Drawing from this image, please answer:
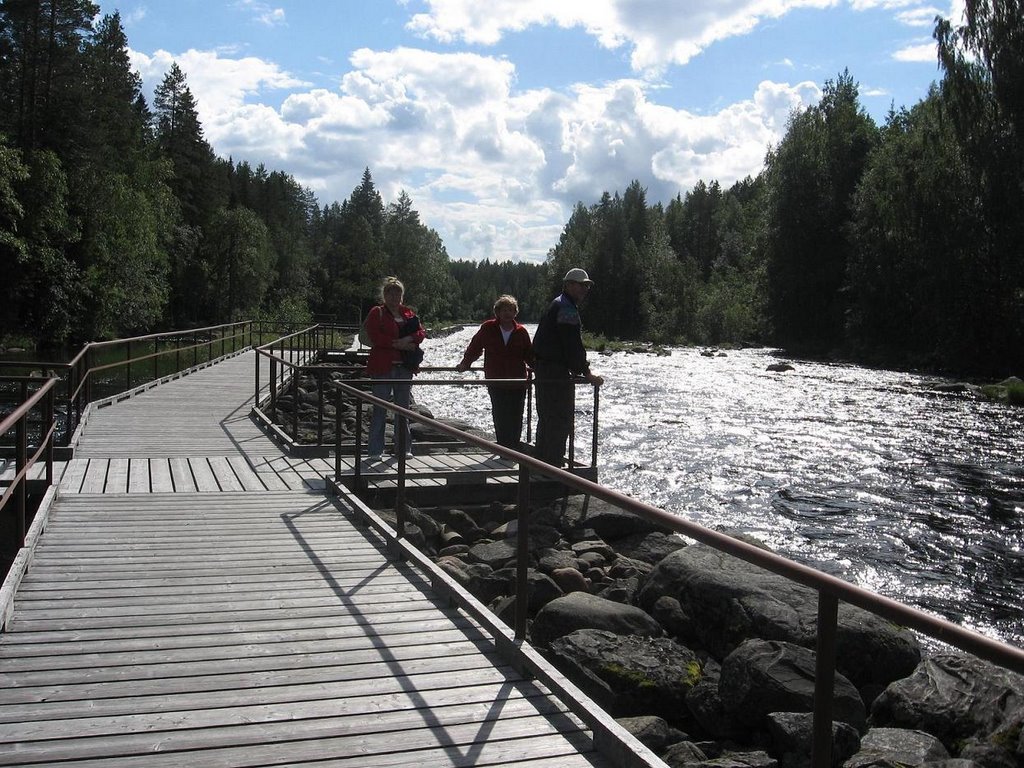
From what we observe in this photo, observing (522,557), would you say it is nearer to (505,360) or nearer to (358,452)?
(358,452)

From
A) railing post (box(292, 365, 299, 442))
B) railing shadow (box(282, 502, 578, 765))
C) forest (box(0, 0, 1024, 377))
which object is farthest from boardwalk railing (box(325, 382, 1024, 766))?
forest (box(0, 0, 1024, 377))

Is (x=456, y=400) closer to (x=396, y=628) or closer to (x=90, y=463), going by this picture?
(x=90, y=463)

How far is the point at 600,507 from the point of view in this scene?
9.34m

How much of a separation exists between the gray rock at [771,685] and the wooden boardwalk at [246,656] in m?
1.33

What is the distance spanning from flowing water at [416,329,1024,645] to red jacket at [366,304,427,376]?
5.10 meters

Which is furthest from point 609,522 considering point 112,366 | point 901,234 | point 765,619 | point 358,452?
point 901,234

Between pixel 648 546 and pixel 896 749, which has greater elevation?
pixel 896 749

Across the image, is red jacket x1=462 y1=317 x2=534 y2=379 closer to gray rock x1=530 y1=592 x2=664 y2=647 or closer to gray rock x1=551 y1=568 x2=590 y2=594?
gray rock x1=551 y1=568 x2=590 y2=594

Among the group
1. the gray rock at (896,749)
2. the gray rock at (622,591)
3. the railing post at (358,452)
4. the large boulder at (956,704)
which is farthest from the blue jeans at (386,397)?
the gray rock at (896,749)

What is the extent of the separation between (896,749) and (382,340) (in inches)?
258

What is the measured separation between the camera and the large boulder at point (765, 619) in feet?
19.2

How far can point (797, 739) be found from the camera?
4.40 metres

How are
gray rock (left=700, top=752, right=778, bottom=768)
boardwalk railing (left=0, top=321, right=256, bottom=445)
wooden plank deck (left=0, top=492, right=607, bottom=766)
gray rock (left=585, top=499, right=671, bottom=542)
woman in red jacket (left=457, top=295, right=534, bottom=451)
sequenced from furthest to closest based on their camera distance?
boardwalk railing (left=0, top=321, right=256, bottom=445) → woman in red jacket (left=457, top=295, right=534, bottom=451) → gray rock (left=585, top=499, right=671, bottom=542) → gray rock (left=700, top=752, right=778, bottom=768) → wooden plank deck (left=0, top=492, right=607, bottom=766)

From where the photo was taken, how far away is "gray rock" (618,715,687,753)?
4.63 meters
